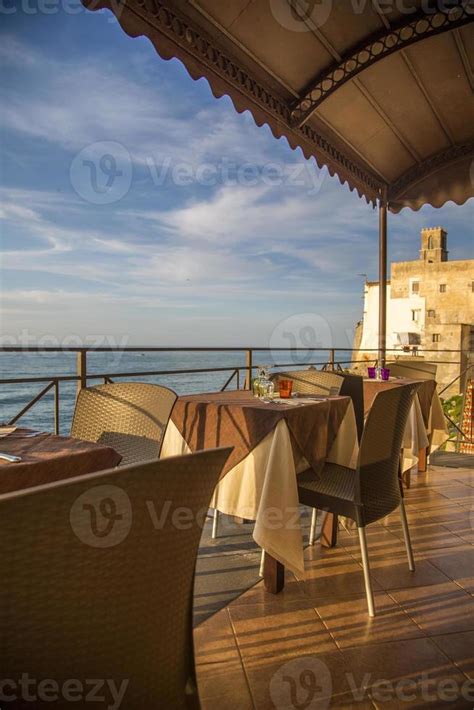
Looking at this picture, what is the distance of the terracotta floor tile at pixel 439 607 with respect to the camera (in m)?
1.86

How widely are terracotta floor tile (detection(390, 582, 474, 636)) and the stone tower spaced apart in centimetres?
2870

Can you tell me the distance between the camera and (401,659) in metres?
1.65

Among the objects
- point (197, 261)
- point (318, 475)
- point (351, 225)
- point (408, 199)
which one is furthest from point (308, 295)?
point (318, 475)

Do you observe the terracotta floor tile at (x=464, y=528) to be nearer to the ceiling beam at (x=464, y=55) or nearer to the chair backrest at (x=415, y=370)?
the chair backrest at (x=415, y=370)

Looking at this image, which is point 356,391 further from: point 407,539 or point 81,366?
point 81,366

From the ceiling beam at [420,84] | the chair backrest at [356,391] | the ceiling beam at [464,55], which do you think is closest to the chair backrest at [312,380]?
the chair backrest at [356,391]

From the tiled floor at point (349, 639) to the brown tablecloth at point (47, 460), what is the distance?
0.84 m

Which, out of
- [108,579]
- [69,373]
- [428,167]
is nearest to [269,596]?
[108,579]

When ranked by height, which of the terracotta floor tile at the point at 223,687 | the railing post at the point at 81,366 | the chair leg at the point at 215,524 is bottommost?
the terracotta floor tile at the point at 223,687

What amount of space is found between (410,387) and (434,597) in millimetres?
916

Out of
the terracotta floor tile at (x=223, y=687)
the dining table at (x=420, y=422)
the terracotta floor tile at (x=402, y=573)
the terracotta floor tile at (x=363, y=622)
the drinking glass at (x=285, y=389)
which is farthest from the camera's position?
the dining table at (x=420, y=422)

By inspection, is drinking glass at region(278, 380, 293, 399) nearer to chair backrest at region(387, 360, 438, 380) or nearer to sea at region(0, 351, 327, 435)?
chair backrest at region(387, 360, 438, 380)

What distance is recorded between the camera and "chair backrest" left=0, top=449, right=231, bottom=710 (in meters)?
0.59

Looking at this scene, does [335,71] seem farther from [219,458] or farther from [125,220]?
[125,220]
